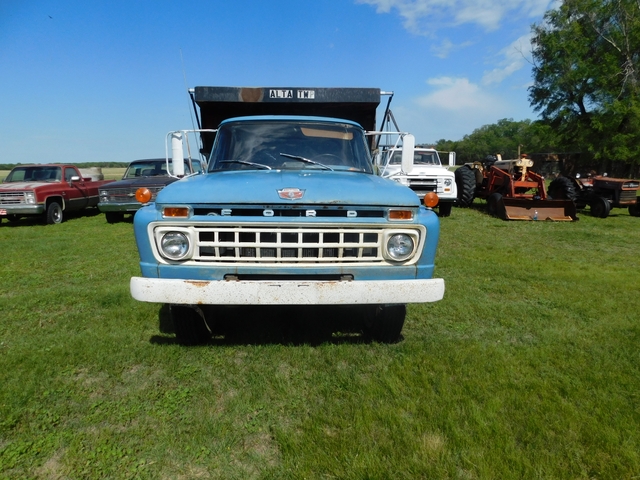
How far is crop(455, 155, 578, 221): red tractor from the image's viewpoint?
38.1 ft

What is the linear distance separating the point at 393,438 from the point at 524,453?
2.24 ft

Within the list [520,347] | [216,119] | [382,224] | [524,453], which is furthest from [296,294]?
[216,119]

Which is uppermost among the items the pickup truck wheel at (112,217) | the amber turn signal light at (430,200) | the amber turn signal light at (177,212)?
the amber turn signal light at (430,200)

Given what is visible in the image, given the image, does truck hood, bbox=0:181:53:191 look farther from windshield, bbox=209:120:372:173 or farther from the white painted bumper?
the white painted bumper

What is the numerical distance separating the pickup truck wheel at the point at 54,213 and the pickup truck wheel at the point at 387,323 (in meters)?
11.2

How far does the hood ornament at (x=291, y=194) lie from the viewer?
3008 millimetres

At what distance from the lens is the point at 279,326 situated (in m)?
4.16

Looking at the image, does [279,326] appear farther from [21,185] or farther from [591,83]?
[591,83]

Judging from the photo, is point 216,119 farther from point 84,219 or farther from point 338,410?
point 84,219

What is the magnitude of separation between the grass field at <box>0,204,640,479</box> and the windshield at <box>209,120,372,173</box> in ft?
4.93

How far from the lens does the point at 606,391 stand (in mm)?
2971

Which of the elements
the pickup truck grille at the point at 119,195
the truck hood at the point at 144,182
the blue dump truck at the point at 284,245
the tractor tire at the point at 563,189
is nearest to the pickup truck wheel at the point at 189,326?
the blue dump truck at the point at 284,245

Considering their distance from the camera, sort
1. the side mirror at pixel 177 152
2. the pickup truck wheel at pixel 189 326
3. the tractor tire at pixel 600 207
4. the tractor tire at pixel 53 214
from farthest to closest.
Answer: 1. the tractor tire at pixel 600 207
2. the tractor tire at pixel 53 214
3. the side mirror at pixel 177 152
4. the pickup truck wheel at pixel 189 326

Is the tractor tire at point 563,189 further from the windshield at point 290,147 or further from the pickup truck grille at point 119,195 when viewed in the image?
the pickup truck grille at point 119,195
